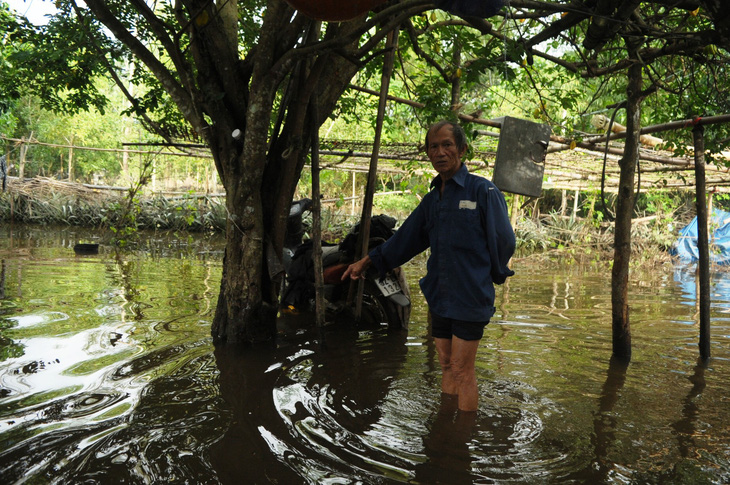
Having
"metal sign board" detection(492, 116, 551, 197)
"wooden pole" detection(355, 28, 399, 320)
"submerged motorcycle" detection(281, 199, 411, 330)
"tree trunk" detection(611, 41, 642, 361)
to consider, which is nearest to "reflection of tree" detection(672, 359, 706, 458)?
"tree trunk" detection(611, 41, 642, 361)

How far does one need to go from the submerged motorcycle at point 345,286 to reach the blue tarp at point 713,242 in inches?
467

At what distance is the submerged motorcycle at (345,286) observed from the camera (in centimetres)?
582

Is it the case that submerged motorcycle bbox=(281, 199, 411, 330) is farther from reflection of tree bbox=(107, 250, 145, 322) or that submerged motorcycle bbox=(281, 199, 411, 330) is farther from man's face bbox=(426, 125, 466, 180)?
man's face bbox=(426, 125, 466, 180)

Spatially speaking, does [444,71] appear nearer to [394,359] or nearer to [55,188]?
[394,359]

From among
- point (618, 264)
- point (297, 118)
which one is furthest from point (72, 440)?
point (618, 264)

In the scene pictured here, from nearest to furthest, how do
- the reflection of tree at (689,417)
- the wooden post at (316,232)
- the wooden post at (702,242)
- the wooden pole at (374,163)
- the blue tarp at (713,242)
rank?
1. the reflection of tree at (689,417)
2. the wooden post at (316,232)
3. the wooden post at (702,242)
4. the wooden pole at (374,163)
5. the blue tarp at (713,242)

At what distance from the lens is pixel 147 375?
12.7 ft

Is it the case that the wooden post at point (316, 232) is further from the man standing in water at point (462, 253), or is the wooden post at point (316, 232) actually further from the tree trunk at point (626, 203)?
the tree trunk at point (626, 203)

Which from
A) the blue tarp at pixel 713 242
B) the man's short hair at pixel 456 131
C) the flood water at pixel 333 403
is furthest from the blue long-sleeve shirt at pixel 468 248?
the blue tarp at pixel 713 242

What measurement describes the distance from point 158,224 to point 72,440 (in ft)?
53.5

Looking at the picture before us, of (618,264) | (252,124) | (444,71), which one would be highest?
(444,71)

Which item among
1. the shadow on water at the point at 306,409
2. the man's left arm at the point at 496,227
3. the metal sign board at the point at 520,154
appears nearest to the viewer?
the shadow on water at the point at 306,409

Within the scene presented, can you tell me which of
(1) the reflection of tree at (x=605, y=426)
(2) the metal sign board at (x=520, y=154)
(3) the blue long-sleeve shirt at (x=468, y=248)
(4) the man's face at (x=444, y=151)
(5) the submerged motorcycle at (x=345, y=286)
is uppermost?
(2) the metal sign board at (x=520, y=154)

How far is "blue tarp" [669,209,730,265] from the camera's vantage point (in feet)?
48.4
